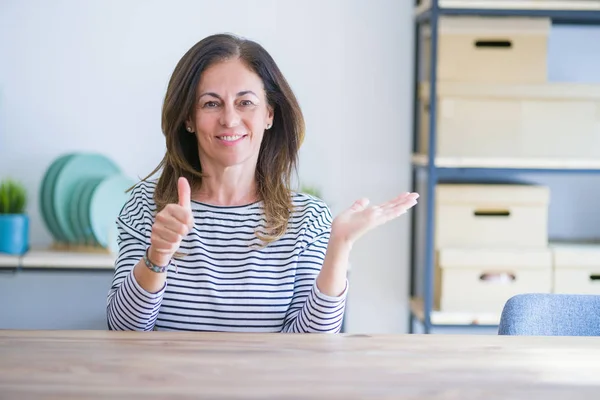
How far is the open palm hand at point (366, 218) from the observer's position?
146 cm

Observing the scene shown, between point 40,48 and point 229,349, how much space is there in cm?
217

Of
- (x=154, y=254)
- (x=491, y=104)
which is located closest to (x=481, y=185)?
(x=491, y=104)

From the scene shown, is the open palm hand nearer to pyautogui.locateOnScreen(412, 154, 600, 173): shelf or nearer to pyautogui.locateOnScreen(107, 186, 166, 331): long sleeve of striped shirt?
pyautogui.locateOnScreen(107, 186, 166, 331): long sleeve of striped shirt

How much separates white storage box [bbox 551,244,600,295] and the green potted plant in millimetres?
1694

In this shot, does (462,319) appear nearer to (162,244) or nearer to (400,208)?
(400,208)

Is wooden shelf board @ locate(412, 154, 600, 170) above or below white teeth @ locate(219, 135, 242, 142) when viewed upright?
below

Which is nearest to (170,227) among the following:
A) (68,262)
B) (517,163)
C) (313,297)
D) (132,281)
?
(132,281)

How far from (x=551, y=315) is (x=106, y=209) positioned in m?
1.75

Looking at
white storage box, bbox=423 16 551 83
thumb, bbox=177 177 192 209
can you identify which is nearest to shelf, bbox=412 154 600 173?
white storage box, bbox=423 16 551 83

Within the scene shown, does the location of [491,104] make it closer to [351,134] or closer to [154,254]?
[351,134]

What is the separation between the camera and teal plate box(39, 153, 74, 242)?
2.98 meters

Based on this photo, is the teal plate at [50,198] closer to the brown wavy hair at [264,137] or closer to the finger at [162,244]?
the brown wavy hair at [264,137]

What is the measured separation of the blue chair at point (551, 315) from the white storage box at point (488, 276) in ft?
4.27

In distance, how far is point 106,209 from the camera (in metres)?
2.95
